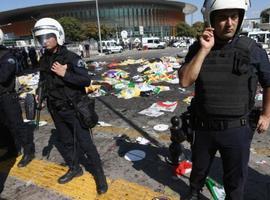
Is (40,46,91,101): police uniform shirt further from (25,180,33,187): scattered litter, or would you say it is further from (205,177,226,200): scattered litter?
(205,177,226,200): scattered litter

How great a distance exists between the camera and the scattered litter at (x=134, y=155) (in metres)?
4.70

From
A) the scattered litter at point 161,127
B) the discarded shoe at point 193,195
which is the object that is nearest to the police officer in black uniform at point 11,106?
the scattered litter at point 161,127

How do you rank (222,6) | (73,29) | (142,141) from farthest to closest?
(73,29), (142,141), (222,6)

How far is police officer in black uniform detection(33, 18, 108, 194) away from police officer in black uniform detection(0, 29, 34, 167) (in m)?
0.69

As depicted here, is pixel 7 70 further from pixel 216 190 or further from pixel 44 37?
pixel 216 190

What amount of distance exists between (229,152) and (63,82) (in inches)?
75.3

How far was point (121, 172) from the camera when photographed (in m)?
4.32

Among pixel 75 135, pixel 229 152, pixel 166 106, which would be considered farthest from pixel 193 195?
pixel 166 106

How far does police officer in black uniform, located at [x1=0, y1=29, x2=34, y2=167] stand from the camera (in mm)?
4375

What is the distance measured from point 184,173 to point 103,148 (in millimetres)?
1597

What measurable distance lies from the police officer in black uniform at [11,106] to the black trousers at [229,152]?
2.69m

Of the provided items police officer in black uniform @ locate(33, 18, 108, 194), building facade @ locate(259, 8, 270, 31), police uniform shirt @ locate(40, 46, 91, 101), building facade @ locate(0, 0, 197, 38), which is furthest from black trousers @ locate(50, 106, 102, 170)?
building facade @ locate(0, 0, 197, 38)

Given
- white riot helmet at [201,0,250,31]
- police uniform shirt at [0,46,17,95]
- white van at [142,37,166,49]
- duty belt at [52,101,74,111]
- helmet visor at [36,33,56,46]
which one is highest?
white riot helmet at [201,0,250,31]

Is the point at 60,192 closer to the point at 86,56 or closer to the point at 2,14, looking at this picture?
the point at 86,56
